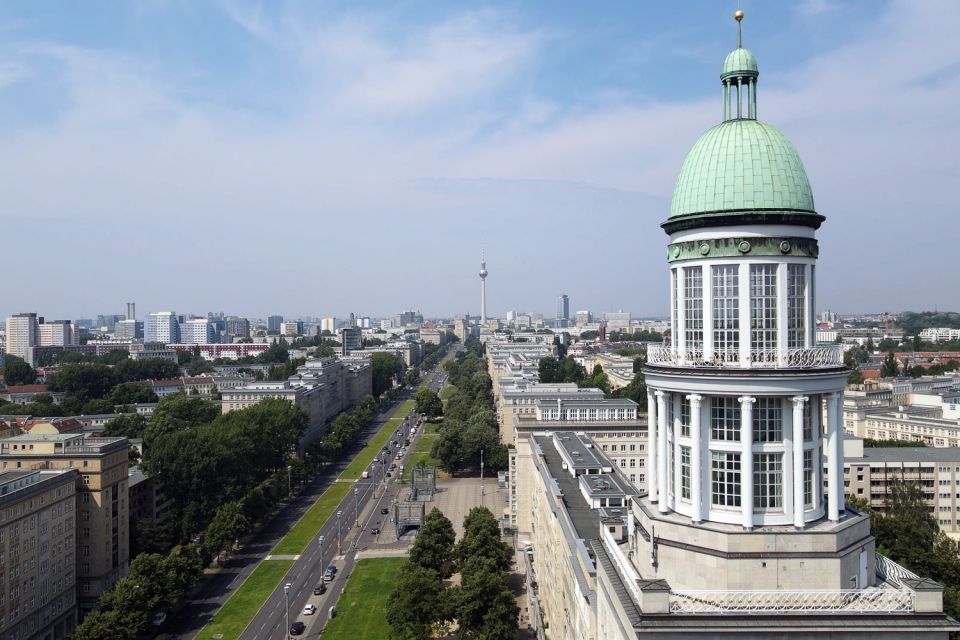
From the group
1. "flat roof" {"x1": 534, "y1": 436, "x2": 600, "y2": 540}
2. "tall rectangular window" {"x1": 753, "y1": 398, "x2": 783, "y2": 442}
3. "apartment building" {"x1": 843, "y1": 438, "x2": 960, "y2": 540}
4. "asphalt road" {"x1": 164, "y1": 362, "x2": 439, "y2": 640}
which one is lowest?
"asphalt road" {"x1": 164, "y1": 362, "x2": 439, "y2": 640}

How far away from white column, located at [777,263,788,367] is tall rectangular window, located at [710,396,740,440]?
2.57 metres

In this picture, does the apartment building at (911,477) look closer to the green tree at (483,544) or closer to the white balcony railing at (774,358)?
the green tree at (483,544)

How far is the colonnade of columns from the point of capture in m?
27.2

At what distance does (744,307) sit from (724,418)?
182 inches

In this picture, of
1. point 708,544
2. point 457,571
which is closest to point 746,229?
point 708,544

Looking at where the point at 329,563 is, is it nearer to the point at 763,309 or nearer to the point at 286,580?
the point at 286,580

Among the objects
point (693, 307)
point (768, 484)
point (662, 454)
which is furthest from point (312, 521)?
point (768, 484)

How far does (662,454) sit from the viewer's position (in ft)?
98.5

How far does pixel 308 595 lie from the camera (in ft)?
253

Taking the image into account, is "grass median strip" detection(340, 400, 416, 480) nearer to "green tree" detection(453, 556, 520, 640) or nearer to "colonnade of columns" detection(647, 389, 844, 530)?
"green tree" detection(453, 556, 520, 640)

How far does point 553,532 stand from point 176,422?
99.2 m

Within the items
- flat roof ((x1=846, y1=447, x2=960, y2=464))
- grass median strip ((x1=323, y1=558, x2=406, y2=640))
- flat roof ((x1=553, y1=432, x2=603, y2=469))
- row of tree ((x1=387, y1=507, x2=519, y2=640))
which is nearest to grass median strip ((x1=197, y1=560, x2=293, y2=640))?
grass median strip ((x1=323, y1=558, x2=406, y2=640))

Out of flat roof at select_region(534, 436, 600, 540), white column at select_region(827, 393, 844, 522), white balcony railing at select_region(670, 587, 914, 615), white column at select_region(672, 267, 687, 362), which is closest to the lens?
white balcony railing at select_region(670, 587, 914, 615)

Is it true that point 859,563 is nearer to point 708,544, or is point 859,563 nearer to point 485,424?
point 708,544
